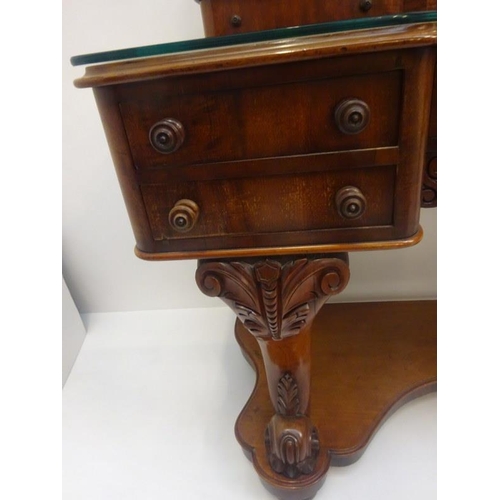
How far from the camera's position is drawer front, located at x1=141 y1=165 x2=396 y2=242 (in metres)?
0.47

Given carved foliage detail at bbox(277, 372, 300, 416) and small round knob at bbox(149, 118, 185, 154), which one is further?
carved foliage detail at bbox(277, 372, 300, 416)

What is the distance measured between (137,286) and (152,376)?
1.02 ft

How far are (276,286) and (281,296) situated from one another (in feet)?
0.05

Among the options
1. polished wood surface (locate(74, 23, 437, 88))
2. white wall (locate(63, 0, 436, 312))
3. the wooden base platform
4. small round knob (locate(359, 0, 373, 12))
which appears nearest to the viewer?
polished wood surface (locate(74, 23, 437, 88))

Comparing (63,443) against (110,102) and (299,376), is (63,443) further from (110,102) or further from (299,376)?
(110,102)

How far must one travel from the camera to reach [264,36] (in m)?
0.40

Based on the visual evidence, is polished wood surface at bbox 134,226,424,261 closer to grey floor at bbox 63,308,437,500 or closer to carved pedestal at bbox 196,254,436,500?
carved pedestal at bbox 196,254,436,500

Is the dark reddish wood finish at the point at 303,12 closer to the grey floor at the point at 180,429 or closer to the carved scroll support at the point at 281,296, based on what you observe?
the carved scroll support at the point at 281,296

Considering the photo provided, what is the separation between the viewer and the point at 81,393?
100cm

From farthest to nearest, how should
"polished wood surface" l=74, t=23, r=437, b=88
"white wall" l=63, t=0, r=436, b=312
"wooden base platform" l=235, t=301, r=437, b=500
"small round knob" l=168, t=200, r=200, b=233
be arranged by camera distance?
"white wall" l=63, t=0, r=436, b=312
"wooden base platform" l=235, t=301, r=437, b=500
"small round knob" l=168, t=200, r=200, b=233
"polished wood surface" l=74, t=23, r=437, b=88

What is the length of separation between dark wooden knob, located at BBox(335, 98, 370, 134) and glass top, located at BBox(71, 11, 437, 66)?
0.07 m

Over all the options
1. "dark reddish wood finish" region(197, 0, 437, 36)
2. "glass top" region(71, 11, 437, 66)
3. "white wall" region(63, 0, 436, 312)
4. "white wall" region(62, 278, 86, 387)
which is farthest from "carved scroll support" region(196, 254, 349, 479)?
"white wall" region(62, 278, 86, 387)

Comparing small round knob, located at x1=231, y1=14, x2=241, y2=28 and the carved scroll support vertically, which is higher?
small round knob, located at x1=231, y1=14, x2=241, y2=28
